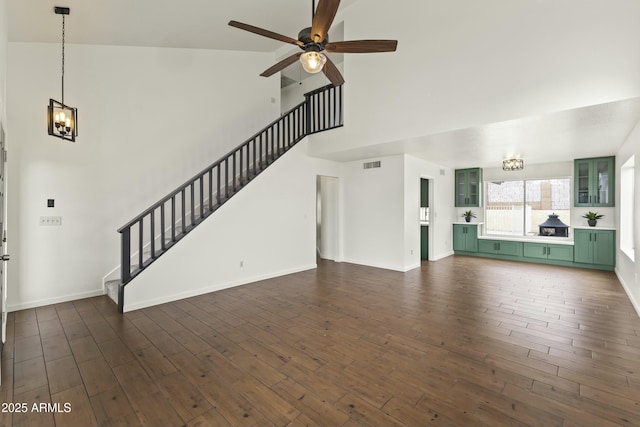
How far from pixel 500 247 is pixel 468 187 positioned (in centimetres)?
188

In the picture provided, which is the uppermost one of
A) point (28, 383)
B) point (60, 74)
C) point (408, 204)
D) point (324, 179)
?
point (60, 74)

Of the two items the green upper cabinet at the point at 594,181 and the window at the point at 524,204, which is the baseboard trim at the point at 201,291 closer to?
the window at the point at 524,204

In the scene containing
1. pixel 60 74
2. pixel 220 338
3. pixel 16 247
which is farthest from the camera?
pixel 60 74

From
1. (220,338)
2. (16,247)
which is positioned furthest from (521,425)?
(16,247)

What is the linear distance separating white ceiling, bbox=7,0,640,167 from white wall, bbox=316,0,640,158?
0.74 feet

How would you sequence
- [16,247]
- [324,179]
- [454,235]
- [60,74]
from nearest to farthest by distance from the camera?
[16,247] < [60,74] < [324,179] < [454,235]

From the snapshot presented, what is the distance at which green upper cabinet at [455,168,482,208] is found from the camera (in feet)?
27.5

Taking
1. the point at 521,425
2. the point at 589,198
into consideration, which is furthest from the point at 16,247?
the point at 589,198

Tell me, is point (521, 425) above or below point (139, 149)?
below

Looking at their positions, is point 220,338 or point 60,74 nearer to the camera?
point 220,338

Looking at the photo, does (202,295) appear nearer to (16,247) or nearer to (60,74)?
(16,247)

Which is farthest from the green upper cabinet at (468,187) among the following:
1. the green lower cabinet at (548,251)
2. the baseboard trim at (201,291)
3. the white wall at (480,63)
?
the baseboard trim at (201,291)

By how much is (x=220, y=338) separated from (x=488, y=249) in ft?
24.8

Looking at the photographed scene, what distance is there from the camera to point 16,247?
4.02 m
